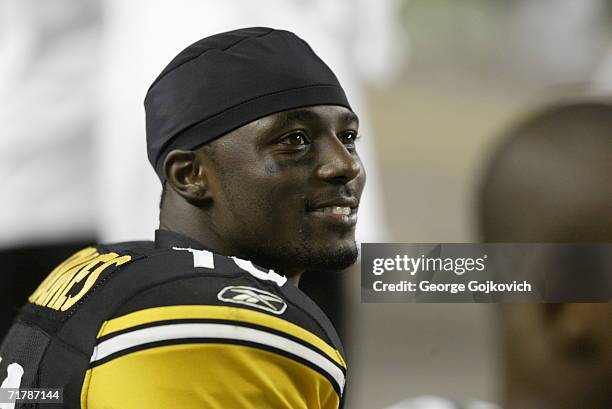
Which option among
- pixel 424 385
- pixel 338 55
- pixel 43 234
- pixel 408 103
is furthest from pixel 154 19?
pixel 408 103

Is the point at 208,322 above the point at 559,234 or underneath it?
underneath

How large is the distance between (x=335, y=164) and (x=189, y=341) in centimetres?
30

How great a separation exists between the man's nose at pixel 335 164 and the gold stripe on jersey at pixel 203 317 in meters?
0.21

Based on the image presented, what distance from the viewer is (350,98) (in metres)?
2.41

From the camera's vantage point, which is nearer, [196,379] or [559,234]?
[196,379]

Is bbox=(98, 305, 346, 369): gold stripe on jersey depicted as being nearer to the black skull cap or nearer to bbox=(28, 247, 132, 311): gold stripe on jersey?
bbox=(28, 247, 132, 311): gold stripe on jersey

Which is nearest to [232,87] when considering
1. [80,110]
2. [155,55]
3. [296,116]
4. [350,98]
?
[296,116]

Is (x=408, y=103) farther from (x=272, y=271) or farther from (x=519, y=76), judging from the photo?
(x=272, y=271)

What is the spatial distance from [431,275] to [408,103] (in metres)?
2.90

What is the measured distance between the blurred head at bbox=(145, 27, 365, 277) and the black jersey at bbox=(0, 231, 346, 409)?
72 mm

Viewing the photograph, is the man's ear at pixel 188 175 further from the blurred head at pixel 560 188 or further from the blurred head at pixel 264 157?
the blurred head at pixel 560 188

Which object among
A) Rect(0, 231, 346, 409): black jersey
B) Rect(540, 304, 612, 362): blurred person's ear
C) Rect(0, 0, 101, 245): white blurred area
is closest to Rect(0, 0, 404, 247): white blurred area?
Rect(0, 0, 101, 245): white blurred area

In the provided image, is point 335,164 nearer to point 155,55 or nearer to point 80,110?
point 155,55

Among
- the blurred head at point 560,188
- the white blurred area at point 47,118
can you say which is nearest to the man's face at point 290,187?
the blurred head at point 560,188
